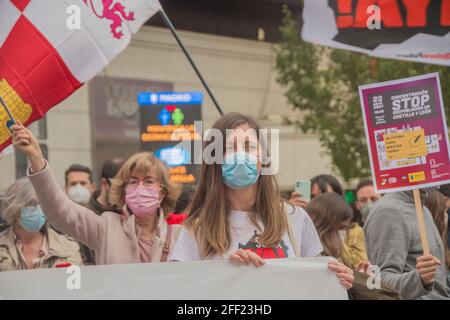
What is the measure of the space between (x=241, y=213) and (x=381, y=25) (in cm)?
226

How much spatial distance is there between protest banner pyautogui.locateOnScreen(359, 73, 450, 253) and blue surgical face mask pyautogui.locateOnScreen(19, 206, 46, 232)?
1914 millimetres

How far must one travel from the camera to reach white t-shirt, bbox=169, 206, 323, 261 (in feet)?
10.1

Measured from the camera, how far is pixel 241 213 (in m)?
3.18

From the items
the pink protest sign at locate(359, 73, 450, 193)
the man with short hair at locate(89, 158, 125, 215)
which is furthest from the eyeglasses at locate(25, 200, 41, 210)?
the pink protest sign at locate(359, 73, 450, 193)

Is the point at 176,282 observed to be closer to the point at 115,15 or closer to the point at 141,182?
the point at 141,182

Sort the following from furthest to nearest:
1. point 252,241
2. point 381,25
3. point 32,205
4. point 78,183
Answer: point 78,183 → point 381,25 → point 32,205 → point 252,241

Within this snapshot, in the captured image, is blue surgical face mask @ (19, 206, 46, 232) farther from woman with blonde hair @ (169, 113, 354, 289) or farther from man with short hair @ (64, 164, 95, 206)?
man with short hair @ (64, 164, 95, 206)

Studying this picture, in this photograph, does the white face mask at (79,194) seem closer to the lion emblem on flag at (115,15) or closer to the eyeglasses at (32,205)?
the eyeglasses at (32,205)

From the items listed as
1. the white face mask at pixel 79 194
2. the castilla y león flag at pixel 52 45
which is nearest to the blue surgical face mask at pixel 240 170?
the castilla y león flag at pixel 52 45

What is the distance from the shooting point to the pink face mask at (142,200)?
3895 mm

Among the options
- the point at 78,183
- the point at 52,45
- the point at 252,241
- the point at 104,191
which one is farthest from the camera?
the point at 78,183

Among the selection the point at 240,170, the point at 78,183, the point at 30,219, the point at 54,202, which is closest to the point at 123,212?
the point at 54,202

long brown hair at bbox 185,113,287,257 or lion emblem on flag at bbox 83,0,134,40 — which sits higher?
lion emblem on flag at bbox 83,0,134,40

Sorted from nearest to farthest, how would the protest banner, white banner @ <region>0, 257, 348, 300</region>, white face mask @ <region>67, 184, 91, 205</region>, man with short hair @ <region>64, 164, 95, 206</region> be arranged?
white banner @ <region>0, 257, 348, 300</region> < the protest banner < white face mask @ <region>67, 184, 91, 205</region> < man with short hair @ <region>64, 164, 95, 206</region>
